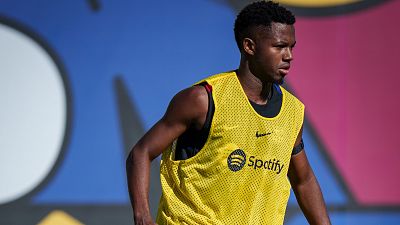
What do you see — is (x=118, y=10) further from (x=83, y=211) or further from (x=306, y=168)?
(x=306, y=168)

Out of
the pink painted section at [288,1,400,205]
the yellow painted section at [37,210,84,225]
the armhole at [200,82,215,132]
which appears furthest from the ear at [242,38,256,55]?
the yellow painted section at [37,210,84,225]

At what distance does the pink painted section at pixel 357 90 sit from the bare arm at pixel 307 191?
5.89 feet

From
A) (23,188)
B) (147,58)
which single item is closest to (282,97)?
(147,58)

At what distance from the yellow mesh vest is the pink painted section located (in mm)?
2128

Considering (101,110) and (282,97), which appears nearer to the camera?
(282,97)

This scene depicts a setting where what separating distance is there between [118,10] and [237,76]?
79.5 inches

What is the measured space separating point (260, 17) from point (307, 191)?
83cm

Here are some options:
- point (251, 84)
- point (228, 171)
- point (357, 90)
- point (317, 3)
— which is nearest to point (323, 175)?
point (357, 90)

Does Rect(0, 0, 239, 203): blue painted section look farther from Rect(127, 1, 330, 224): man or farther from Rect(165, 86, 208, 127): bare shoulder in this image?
Rect(165, 86, 208, 127): bare shoulder

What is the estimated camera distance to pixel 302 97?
5734 mm

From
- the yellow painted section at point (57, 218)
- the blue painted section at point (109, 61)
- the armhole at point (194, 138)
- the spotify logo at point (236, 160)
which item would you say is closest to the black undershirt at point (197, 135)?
the armhole at point (194, 138)

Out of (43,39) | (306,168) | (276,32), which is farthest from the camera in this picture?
(43,39)

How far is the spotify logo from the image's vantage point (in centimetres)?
357

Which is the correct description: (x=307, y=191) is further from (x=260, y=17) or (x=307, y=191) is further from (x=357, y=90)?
(x=357, y=90)
